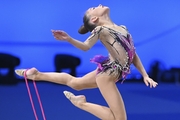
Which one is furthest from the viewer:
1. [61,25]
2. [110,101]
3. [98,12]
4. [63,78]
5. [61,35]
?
[61,25]

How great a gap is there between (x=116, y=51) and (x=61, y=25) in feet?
15.9

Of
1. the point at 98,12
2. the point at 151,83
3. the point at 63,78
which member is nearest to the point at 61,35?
the point at 98,12

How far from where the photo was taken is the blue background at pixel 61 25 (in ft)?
24.4

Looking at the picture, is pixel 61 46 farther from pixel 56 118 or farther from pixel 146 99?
pixel 56 118

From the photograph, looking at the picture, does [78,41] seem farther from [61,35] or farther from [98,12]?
[98,12]

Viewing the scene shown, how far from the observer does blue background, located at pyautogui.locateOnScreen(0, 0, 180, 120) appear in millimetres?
7429

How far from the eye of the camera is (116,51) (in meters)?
2.78

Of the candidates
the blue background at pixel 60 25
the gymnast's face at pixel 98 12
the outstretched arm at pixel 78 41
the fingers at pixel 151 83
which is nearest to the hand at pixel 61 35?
the outstretched arm at pixel 78 41

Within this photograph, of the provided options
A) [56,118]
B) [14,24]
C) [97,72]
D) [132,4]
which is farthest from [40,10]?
[97,72]

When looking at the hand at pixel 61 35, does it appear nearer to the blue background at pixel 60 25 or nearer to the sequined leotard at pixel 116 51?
the sequined leotard at pixel 116 51

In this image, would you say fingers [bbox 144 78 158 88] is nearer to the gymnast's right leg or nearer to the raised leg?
the raised leg

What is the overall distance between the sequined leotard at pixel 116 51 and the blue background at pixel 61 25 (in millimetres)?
4390

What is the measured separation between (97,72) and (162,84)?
5.53 meters

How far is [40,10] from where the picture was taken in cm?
754
